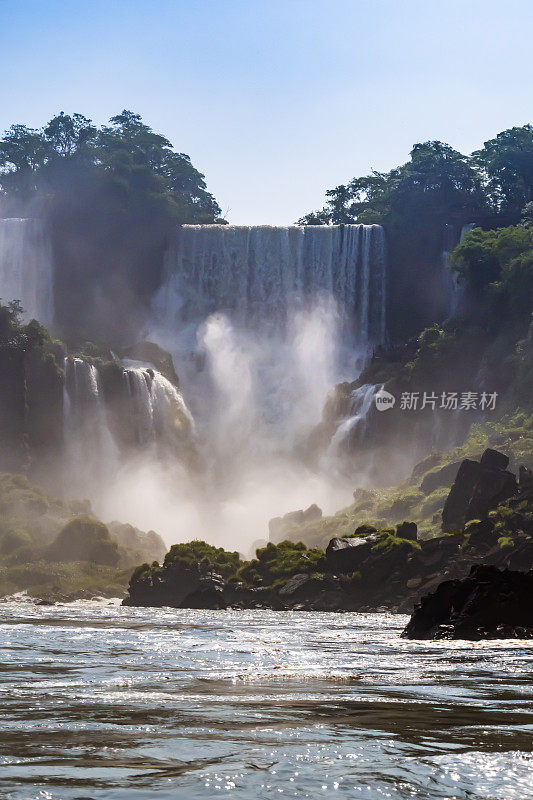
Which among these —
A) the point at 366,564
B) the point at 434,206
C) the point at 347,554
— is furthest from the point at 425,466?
the point at 434,206

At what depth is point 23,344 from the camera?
81000 millimetres

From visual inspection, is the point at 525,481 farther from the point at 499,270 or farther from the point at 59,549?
the point at 499,270

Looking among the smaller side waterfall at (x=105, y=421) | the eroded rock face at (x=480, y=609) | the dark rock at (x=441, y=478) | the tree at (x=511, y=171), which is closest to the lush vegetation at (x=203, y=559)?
the dark rock at (x=441, y=478)

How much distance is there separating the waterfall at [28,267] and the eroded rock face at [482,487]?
2328 inches

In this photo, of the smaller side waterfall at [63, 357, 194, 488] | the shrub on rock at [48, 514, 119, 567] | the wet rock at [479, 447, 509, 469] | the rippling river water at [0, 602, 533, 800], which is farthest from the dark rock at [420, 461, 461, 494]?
the rippling river water at [0, 602, 533, 800]

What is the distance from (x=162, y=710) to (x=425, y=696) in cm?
412

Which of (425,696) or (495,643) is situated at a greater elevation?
(425,696)

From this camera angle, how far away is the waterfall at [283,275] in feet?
313

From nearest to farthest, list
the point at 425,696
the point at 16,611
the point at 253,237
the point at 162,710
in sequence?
the point at 162,710 < the point at 425,696 < the point at 16,611 < the point at 253,237

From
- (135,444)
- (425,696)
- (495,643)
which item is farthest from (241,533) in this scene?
(425,696)

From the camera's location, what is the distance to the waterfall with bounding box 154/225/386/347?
95250 millimetres

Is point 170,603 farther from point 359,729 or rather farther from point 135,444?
point 359,729

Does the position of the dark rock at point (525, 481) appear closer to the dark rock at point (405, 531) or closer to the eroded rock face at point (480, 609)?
the dark rock at point (405, 531)

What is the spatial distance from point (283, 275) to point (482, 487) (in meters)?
48.6
